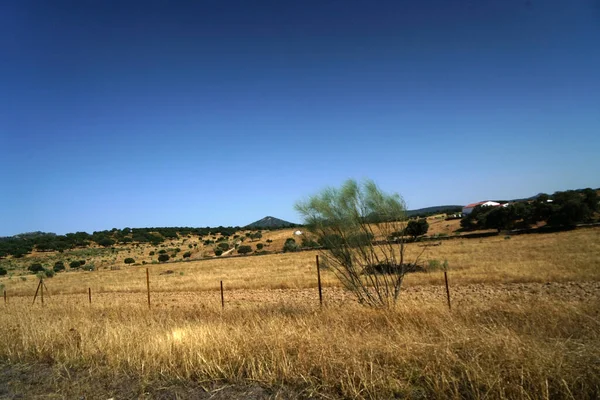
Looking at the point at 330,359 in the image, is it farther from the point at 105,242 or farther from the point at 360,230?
the point at 105,242

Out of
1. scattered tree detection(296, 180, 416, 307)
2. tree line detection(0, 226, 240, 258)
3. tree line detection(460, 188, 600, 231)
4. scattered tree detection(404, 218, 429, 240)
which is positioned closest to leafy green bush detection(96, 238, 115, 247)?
tree line detection(0, 226, 240, 258)

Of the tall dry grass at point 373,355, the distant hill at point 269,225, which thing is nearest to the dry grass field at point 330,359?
the tall dry grass at point 373,355

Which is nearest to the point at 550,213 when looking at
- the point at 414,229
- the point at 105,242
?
the point at 414,229

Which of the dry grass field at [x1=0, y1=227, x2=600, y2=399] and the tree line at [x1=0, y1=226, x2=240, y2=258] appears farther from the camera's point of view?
the tree line at [x1=0, y1=226, x2=240, y2=258]

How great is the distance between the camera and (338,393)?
4.28 metres

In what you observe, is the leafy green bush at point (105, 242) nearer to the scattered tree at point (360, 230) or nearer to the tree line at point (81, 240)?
the tree line at point (81, 240)

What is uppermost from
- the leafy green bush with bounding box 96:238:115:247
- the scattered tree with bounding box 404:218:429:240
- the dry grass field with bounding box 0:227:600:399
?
the leafy green bush with bounding box 96:238:115:247

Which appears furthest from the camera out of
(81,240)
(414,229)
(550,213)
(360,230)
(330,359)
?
(81,240)

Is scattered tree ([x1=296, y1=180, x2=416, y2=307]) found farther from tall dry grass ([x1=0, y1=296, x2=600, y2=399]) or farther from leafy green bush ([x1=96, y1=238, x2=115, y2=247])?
leafy green bush ([x1=96, y1=238, x2=115, y2=247])

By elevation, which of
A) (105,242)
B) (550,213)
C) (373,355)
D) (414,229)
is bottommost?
(373,355)

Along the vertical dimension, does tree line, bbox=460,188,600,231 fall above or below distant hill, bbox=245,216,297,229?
below

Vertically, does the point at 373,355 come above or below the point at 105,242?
below

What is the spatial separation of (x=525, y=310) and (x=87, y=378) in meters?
8.32

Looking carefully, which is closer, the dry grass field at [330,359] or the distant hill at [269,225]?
the dry grass field at [330,359]
